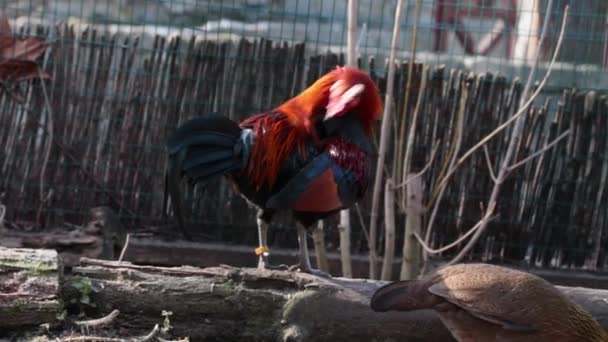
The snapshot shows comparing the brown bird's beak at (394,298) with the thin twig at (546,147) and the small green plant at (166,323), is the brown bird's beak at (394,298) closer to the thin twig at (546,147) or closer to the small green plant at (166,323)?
the small green plant at (166,323)

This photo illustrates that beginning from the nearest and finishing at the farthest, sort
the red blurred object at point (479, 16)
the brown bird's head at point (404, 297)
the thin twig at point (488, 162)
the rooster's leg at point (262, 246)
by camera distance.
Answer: the brown bird's head at point (404, 297)
the rooster's leg at point (262, 246)
the thin twig at point (488, 162)
the red blurred object at point (479, 16)

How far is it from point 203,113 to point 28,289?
3.67m

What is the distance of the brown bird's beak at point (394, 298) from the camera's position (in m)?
4.88

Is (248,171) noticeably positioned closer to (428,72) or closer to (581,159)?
(428,72)

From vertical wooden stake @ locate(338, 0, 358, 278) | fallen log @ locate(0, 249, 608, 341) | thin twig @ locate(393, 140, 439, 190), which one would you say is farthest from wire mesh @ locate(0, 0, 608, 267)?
fallen log @ locate(0, 249, 608, 341)

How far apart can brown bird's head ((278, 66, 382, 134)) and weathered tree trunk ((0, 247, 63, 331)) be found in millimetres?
1655

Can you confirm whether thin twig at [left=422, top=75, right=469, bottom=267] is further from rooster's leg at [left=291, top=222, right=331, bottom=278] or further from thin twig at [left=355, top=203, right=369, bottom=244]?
rooster's leg at [left=291, top=222, right=331, bottom=278]

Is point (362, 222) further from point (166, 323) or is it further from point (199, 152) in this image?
point (166, 323)

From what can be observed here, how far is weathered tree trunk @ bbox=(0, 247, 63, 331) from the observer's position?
464cm

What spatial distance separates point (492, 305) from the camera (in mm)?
4746

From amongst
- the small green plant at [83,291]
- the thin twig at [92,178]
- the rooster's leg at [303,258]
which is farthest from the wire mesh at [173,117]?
the small green plant at [83,291]

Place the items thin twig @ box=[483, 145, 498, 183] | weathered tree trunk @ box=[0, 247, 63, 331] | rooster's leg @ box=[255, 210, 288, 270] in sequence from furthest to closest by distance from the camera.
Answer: thin twig @ box=[483, 145, 498, 183]
rooster's leg @ box=[255, 210, 288, 270]
weathered tree trunk @ box=[0, 247, 63, 331]

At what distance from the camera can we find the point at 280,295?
198 inches

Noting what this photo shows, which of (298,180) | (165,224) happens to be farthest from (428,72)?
(298,180)
